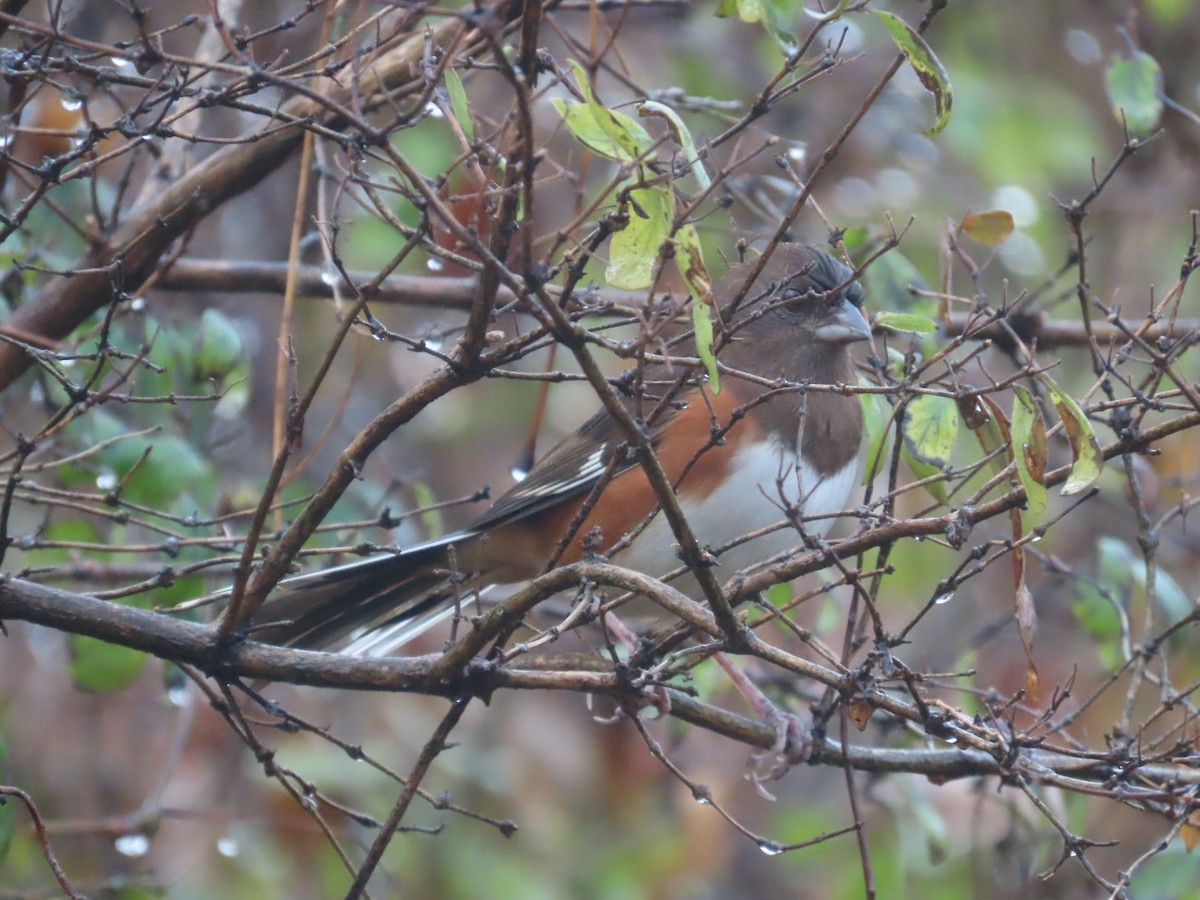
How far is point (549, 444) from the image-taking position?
5629 mm

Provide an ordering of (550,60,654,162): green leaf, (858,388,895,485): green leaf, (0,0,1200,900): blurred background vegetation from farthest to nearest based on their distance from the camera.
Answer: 1. (0,0,1200,900): blurred background vegetation
2. (858,388,895,485): green leaf
3. (550,60,654,162): green leaf

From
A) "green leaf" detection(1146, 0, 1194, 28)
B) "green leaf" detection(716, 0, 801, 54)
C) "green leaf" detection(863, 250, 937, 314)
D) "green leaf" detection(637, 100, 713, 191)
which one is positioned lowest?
"green leaf" detection(637, 100, 713, 191)

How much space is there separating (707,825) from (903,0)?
330 cm

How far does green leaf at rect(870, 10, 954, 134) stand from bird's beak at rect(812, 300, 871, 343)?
51.1 inches

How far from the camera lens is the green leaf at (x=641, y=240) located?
152cm

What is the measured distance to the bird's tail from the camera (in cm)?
242

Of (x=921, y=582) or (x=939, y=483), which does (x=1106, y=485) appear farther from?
(x=939, y=483)

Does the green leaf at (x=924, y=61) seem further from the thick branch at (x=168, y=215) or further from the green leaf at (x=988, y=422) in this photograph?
the thick branch at (x=168, y=215)

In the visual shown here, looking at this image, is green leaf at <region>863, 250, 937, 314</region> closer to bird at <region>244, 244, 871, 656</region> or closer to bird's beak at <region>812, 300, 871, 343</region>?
bird at <region>244, 244, 871, 656</region>

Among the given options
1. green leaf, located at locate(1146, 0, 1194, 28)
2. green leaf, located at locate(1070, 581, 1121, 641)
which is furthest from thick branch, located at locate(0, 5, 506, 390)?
green leaf, located at locate(1146, 0, 1194, 28)

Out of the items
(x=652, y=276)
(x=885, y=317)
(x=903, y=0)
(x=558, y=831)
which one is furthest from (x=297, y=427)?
(x=903, y=0)

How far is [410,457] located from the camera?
18.2 feet

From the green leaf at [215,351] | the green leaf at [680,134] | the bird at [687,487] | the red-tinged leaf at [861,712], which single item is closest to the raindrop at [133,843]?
the bird at [687,487]

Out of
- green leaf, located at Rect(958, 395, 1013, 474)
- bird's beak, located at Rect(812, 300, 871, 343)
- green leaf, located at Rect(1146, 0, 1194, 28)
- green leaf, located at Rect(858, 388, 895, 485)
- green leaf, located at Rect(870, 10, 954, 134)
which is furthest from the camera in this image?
green leaf, located at Rect(1146, 0, 1194, 28)
